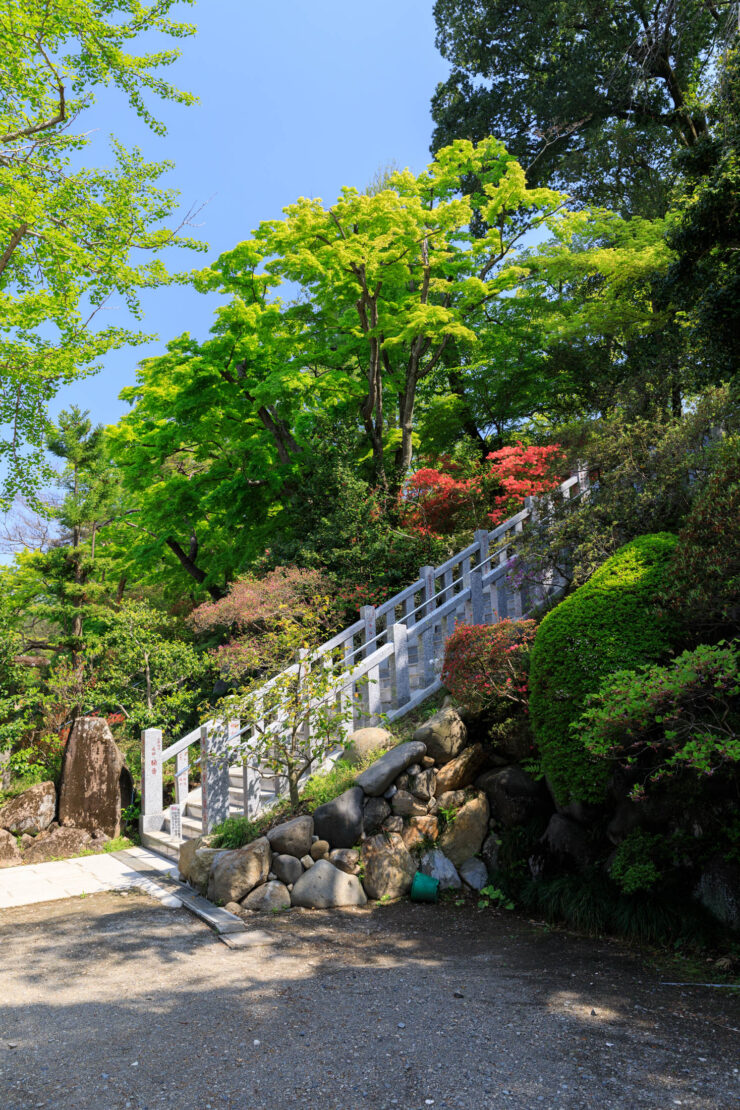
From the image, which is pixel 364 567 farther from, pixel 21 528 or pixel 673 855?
pixel 21 528

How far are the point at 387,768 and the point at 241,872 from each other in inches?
64.3

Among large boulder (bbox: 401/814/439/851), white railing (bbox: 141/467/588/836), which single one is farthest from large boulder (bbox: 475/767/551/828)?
white railing (bbox: 141/467/588/836)

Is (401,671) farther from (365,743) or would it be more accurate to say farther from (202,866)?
(202,866)

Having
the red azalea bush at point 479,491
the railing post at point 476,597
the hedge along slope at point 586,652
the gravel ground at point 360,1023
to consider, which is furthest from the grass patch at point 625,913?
the red azalea bush at point 479,491

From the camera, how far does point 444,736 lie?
691 cm

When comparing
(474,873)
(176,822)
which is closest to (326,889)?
(474,873)

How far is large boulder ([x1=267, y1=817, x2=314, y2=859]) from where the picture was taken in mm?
6551

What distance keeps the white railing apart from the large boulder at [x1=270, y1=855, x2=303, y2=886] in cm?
107

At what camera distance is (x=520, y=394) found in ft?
54.8

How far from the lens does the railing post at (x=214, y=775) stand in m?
7.92

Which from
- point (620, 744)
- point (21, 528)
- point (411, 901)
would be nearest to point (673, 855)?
point (620, 744)

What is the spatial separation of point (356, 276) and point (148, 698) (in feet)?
30.0

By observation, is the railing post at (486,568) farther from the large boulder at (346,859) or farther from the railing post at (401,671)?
the large boulder at (346,859)

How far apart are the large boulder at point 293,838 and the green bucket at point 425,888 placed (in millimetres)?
1057
